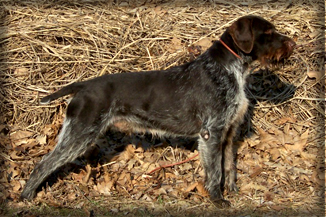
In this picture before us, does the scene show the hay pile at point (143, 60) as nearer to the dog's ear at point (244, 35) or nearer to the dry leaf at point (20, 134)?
the dry leaf at point (20, 134)

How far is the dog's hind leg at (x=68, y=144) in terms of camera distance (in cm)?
543

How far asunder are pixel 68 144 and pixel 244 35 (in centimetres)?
268

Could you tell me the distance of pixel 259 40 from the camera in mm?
5559

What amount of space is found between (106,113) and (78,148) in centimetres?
60

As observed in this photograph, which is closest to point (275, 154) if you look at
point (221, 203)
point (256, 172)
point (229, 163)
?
point (256, 172)

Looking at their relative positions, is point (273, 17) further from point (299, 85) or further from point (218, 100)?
point (218, 100)

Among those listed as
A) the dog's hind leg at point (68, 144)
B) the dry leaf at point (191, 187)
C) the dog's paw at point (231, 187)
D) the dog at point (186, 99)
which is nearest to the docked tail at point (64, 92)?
the dog at point (186, 99)

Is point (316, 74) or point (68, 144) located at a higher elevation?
point (316, 74)

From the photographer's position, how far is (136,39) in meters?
7.26

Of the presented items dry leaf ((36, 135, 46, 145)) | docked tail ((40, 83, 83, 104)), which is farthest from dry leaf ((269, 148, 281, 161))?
dry leaf ((36, 135, 46, 145))

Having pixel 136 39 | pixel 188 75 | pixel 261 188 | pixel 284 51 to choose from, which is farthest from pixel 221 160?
pixel 136 39

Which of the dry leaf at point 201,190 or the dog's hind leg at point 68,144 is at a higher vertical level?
the dog's hind leg at point 68,144

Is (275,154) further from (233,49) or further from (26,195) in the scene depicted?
(26,195)

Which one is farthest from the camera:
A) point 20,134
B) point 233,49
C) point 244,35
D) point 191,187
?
point 20,134
